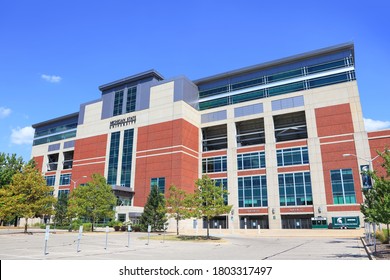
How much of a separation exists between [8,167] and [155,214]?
2772 cm

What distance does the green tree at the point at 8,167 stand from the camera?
164ft

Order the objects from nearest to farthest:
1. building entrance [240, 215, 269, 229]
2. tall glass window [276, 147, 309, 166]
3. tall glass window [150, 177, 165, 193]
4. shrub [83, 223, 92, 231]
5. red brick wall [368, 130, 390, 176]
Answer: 1. shrub [83, 223, 92, 231]
2. red brick wall [368, 130, 390, 176]
3. tall glass window [276, 147, 309, 166]
4. building entrance [240, 215, 269, 229]
5. tall glass window [150, 177, 165, 193]

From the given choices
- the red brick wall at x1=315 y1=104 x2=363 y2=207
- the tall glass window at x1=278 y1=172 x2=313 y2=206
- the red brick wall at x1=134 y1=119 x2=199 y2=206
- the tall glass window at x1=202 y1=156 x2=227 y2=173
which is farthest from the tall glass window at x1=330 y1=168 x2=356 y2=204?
the red brick wall at x1=134 y1=119 x2=199 y2=206

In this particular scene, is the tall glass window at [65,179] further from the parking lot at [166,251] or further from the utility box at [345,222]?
the utility box at [345,222]

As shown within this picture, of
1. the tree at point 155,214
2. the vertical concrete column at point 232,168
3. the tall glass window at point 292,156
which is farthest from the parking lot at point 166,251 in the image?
the vertical concrete column at point 232,168

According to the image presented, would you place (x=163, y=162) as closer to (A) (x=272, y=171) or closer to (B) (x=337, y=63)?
(A) (x=272, y=171)

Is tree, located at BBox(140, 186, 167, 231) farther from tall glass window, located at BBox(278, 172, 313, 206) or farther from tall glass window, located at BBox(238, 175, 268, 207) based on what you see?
tall glass window, located at BBox(278, 172, 313, 206)

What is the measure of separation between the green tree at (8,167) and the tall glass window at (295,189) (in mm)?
46361

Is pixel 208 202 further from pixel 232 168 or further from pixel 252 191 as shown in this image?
pixel 232 168

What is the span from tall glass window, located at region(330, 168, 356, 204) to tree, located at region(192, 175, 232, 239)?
27.7 meters

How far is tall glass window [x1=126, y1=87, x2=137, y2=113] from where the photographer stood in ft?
229

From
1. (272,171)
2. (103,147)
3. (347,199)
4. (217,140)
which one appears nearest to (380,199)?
(347,199)

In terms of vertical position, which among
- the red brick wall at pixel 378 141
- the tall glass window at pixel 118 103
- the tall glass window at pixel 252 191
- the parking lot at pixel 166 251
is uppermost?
the tall glass window at pixel 118 103

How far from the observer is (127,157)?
2645 inches
